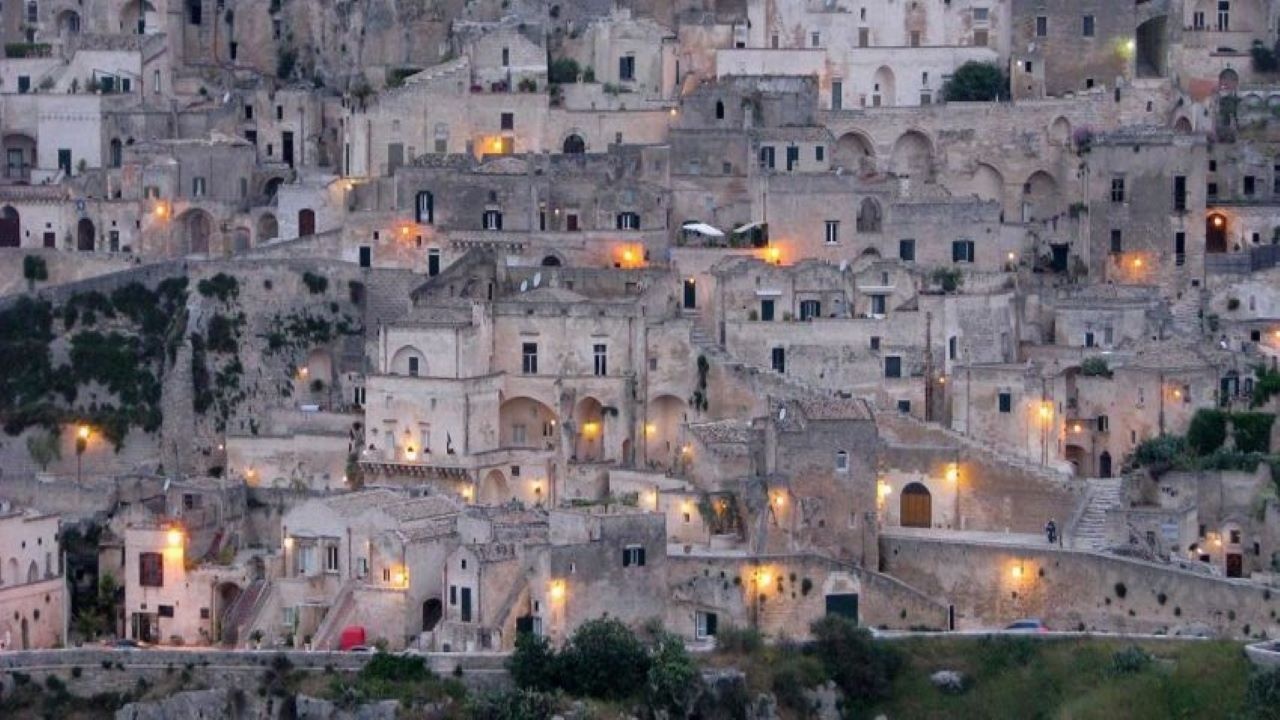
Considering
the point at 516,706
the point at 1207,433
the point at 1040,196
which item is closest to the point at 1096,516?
the point at 1207,433

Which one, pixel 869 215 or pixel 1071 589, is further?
pixel 869 215

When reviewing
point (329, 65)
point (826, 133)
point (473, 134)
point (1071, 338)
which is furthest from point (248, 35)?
point (1071, 338)

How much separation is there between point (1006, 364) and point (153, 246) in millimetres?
18206

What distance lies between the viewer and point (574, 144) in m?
89.2

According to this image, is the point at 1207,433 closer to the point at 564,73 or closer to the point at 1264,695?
the point at 1264,695

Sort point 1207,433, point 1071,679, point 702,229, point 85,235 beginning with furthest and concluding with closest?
point 85,235 → point 702,229 → point 1207,433 → point 1071,679

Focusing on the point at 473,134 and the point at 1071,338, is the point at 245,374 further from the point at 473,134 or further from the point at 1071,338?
the point at 1071,338

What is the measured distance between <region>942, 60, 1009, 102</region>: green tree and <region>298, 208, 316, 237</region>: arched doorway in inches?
532

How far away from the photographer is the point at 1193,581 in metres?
72.8

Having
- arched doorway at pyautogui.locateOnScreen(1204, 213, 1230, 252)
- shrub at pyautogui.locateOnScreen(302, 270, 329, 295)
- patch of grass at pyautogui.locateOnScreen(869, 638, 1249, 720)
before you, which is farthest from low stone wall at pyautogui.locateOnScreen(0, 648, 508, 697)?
arched doorway at pyautogui.locateOnScreen(1204, 213, 1230, 252)

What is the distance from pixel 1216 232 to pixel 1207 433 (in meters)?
9.95

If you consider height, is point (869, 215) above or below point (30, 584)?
above

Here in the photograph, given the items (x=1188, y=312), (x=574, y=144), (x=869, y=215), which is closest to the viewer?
(x=1188, y=312)

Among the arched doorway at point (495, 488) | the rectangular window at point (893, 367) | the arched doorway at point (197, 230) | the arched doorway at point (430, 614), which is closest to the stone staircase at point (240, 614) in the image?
the arched doorway at point (430, 614)
